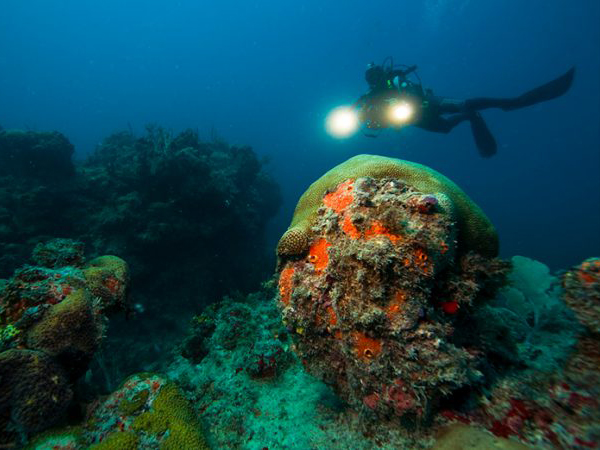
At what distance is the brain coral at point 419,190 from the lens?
3.59 m

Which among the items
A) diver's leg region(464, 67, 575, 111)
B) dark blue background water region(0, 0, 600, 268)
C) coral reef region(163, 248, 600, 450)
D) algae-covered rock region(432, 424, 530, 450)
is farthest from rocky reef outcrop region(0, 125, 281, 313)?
dark blue background water region(0, 0, 600, 268)

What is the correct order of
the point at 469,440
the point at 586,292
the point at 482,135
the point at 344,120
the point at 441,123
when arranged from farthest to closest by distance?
1. the point at 482,135
2. the point at 441,123
3. the point at 344,120
4. the point at 586,292
5. the point at 469,440

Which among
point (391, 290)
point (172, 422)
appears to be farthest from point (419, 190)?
point (172, 422)

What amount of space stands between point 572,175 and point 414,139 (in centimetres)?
5772

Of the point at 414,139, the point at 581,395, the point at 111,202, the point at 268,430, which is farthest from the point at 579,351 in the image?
the point at 414,139

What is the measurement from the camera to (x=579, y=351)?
263 cm

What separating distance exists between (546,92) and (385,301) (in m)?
14.3

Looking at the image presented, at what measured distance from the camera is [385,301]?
2.78m

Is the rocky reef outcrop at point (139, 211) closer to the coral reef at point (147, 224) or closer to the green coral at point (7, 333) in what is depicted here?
the coral reef at point (147, 224)

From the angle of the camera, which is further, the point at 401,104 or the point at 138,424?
the point at 401,104

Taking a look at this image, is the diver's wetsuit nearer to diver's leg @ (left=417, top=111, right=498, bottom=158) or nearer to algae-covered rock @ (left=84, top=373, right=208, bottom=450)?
diver's leg @ (left=417, top=111, right=498, bottom=158)

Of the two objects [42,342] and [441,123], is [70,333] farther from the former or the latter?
[441,123]

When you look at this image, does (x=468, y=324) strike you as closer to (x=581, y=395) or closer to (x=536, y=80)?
(x=581, y=395)

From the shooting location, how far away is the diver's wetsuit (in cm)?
888
